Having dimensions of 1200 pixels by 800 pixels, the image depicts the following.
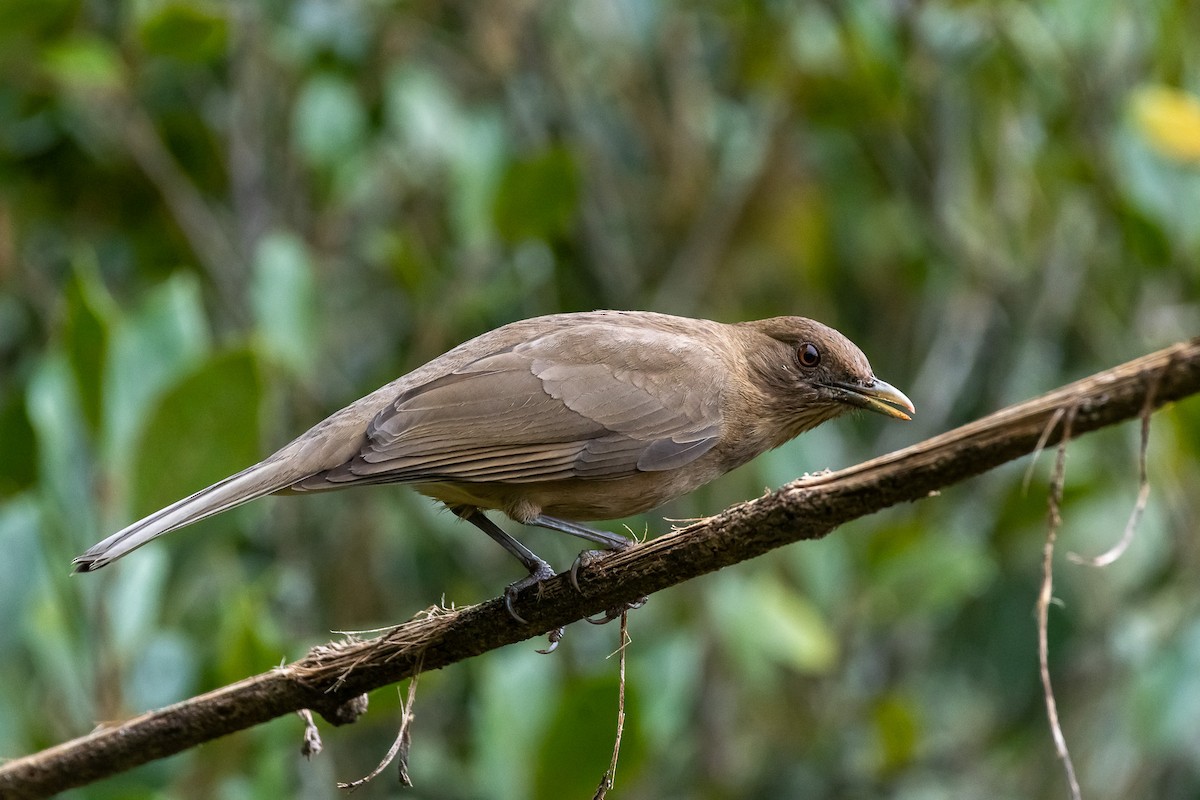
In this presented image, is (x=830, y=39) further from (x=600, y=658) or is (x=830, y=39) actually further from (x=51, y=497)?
(x=51, y=497)

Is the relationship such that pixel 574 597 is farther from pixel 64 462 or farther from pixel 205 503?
pixel 64 462

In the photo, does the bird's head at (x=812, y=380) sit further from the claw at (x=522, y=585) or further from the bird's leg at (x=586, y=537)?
the claw at (x=522, y=585)

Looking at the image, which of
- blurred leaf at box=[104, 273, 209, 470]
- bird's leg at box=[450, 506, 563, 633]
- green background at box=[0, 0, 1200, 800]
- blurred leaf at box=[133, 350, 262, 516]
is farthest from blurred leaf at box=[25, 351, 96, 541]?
bird's leg at box=[450, 506, 563, 633]

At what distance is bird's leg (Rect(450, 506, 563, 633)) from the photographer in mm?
3082

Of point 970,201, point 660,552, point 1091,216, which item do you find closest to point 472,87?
point 970,201

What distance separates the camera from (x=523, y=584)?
316 cm

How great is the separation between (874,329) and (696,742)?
2.47m

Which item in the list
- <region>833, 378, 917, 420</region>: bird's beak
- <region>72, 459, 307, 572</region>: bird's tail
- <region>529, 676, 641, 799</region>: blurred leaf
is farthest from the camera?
<region>833, 378, 917, 420</region>: bird's beak

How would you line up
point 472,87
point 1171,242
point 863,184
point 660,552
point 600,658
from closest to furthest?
point 660,552, point 1171,242, point 600,658, point 863,184, point 472,87

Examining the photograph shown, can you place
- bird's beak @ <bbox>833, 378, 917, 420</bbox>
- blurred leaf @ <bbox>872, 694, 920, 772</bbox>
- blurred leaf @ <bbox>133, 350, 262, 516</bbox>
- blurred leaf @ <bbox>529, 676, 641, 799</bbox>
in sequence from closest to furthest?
blurred leaf @ <bbox>133, 350, 262, 516</bbox> → blurred leaf @ <bbox>529, 676, 641, 799</bbox> → bird's beak @ <bbox>833, 378, 917, 420</bbox> → blurred leaf @ <bbox>872, 694, 920, 772</bbox>

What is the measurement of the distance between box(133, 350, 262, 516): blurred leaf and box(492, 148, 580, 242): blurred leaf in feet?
5.62

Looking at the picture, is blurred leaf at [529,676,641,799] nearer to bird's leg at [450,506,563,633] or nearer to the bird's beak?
bird's leg at [450,506,563,633]

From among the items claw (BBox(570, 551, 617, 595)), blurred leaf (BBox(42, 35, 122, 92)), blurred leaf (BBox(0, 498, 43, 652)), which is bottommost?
claw (BBox(570, 551, 617, 595))

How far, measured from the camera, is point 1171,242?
→ 5.09 meters
